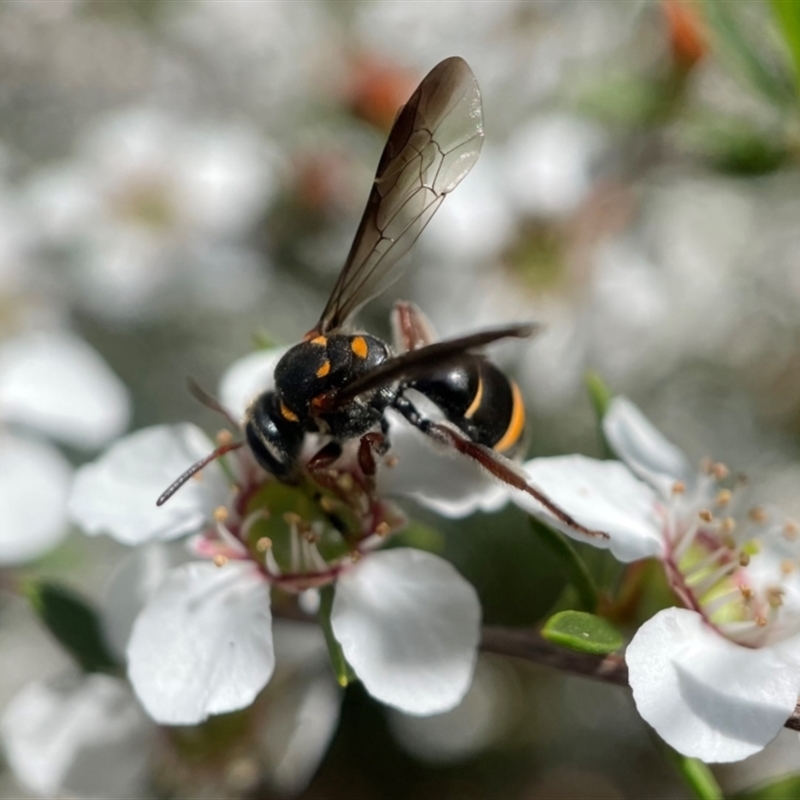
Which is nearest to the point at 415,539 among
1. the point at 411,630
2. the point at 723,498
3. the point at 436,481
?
the point at 436,481

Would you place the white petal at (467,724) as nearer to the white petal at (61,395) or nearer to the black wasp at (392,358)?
the white petal at (61,395)

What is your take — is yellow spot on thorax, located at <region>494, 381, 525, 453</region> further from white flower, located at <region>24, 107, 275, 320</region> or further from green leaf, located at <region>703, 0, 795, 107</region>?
white flower, located at <region>24, 107, 275, 320</region>

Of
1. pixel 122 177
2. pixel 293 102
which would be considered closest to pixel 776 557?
pixel 122 177

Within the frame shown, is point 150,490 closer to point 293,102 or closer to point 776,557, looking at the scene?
point 776,557

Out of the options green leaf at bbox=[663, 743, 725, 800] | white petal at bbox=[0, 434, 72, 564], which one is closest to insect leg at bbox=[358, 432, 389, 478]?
green leaf at bbox=[663, 743, 725, 800]

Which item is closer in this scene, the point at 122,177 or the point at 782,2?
the point at 782,2
